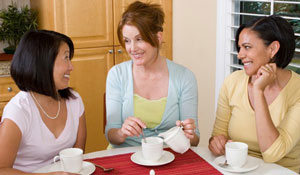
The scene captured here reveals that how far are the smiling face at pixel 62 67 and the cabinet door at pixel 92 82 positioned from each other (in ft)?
4.22

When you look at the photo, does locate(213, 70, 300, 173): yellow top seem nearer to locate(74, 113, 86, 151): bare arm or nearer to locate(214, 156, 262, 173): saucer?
locate(214, 156, 262, 173): saucer

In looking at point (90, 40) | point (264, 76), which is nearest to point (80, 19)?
point (90, 40)

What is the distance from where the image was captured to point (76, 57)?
301cm

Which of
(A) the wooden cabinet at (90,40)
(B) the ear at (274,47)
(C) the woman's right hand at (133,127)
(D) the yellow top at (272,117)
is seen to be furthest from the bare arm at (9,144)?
(A) the wooden cabinet at (90,40)

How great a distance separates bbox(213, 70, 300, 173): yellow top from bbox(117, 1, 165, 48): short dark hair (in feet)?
1.34

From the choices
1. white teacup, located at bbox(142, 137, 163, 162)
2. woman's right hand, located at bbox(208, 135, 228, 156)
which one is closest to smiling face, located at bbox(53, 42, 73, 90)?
white teacup, located at bbox(142, 137, 163, 162)

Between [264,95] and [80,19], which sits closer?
[264,95]

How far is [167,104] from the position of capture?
1911 millimetres

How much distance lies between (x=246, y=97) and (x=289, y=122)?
9.0 inches

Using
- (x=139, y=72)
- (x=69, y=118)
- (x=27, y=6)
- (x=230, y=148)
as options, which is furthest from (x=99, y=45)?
(x=230, y=148)

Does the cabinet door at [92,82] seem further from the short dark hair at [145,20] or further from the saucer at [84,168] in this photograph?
the saucer at [84,168]

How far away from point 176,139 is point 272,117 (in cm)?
51

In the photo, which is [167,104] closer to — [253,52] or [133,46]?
[133,46]

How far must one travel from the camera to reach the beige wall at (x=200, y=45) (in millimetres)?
3082
